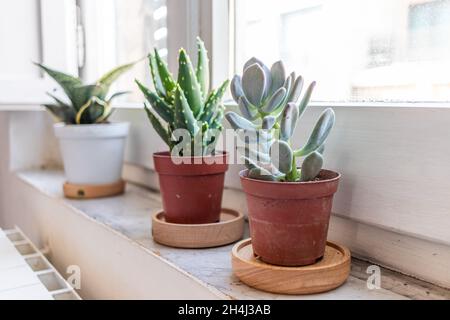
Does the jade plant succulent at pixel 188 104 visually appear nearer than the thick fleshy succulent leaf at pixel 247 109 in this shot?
No

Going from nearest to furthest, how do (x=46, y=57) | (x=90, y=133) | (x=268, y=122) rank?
(x=268, y=122) → (x=90, y=133) → (x=46, y=57)

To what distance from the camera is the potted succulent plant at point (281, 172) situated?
0.42 meters

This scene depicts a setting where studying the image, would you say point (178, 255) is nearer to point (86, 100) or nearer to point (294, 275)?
point (294, 275)

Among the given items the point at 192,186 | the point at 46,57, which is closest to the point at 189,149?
the point at 192,186

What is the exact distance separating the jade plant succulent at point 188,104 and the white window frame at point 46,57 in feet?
1.57

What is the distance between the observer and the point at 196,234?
574 millimetres

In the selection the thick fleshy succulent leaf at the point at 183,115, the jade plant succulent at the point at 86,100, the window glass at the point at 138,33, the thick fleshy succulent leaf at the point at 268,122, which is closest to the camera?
the thick fleshy succulent leaf at the point at 268,122

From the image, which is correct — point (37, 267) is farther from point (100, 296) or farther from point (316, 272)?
point (316, 272)

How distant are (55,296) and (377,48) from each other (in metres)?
0.53

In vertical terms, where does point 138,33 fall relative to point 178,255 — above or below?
above

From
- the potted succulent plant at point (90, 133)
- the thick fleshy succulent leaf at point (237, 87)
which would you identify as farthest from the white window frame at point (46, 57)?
the thick fleshy succulent leaf at point (237, 87)

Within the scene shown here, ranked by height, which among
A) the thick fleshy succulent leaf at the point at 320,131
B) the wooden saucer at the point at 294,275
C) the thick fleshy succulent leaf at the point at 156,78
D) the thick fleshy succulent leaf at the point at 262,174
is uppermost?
the thick fleshy succulent leaf at the point at 156,78

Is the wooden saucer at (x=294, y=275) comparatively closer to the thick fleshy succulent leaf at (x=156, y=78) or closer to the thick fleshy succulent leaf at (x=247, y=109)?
the thick fleshy succulent leaf at (x=247, y=109)

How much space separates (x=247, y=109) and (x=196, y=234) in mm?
198
